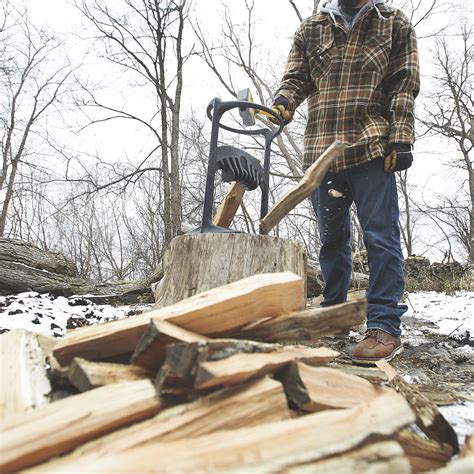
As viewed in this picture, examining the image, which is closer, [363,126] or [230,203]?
[363,126]

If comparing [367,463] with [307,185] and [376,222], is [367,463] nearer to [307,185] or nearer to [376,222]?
[307,185]

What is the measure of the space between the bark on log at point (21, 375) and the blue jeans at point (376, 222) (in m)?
1.76

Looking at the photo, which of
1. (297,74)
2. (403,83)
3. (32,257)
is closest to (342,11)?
(297,74)

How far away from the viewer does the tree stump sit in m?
1.97

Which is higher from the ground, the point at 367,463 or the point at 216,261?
the point at 216,261

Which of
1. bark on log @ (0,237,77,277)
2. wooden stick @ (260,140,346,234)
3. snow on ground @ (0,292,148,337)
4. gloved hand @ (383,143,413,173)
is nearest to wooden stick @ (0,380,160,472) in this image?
wooden stick @ (260,140,346,234)

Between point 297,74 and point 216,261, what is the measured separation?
5.29 feet

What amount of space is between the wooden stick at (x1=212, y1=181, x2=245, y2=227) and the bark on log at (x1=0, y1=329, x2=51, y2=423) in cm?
150

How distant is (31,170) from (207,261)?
1158cm

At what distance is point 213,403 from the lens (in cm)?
88

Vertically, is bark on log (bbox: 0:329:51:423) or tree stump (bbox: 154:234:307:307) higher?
tree stump (bbox: 154:234:307:307)

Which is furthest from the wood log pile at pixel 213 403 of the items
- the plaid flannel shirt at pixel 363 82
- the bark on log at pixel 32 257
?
the bark on log at pixel 32 257

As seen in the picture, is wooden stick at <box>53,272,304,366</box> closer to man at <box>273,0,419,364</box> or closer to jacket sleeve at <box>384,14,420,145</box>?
man at <box>273,0,419,364</box>

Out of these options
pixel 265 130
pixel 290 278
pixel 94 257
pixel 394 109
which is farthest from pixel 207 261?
Result: pixel 94 257
